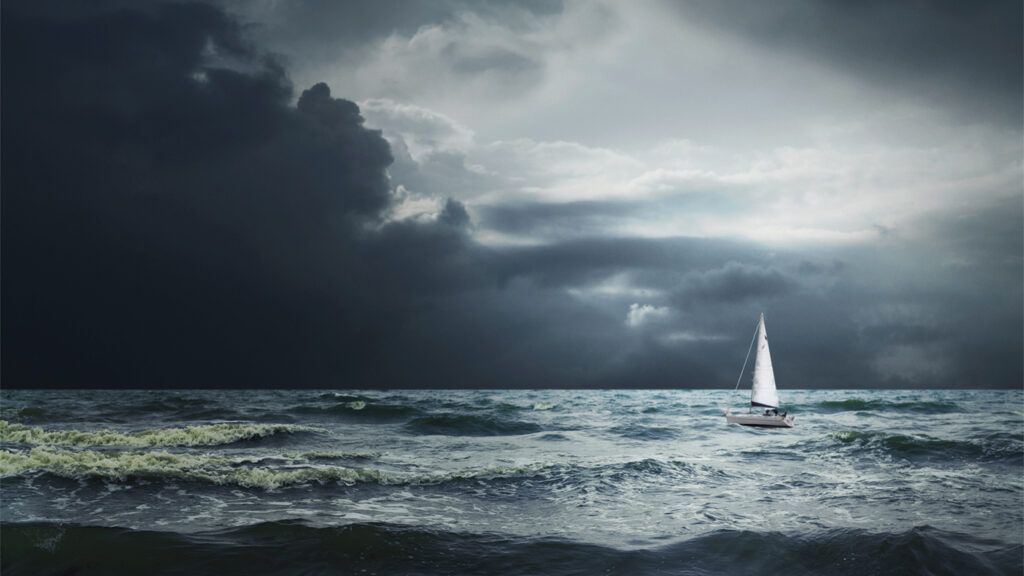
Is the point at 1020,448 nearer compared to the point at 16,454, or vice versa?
the point at 16,454

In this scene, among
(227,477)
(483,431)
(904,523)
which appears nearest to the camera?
(904,523)

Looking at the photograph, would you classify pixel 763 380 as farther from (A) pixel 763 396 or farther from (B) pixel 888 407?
(B) pixel 888 407

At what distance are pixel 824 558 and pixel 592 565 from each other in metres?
4.67

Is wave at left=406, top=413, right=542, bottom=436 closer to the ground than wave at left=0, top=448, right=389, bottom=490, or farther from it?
closer to the ground

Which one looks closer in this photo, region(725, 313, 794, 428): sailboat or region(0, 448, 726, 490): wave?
region(0, 448, 726, 490): wave

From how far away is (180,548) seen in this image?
1080 cm

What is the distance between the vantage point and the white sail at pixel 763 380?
1612 inches

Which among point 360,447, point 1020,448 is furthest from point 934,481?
point 360,447

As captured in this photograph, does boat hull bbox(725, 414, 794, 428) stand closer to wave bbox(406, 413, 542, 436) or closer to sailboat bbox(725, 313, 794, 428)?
sailboat bbox(725, 313, 794, 428)

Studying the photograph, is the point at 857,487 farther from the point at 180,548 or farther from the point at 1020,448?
the point at 180,548

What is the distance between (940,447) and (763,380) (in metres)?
14.2

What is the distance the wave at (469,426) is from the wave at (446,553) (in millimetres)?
22271

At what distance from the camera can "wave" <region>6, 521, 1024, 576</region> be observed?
1027cm

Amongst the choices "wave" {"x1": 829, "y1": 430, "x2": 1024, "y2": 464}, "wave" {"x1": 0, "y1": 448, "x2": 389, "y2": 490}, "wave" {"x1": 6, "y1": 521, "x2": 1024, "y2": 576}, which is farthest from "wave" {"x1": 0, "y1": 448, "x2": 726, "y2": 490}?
"wave" {"x1": 829, "y1": 430, "x2": 1024, "y2": 464}
